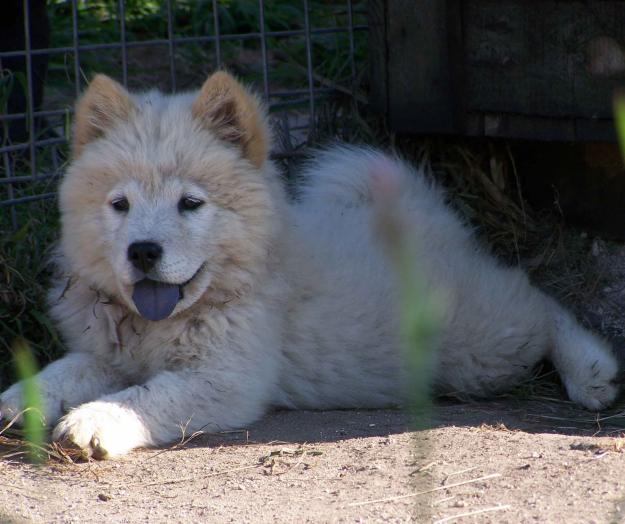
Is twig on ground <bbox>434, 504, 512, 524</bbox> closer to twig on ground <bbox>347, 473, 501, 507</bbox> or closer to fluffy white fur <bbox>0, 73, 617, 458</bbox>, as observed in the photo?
twig on ground <bbox>347, 473, 501, 507</bbox>

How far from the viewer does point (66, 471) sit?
363 cm

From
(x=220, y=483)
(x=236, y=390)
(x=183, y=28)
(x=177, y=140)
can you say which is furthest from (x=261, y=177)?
(x=183, y=28)

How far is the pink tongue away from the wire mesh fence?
1.46 metres

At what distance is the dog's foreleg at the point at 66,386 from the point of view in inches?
160

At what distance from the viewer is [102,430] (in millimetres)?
3713

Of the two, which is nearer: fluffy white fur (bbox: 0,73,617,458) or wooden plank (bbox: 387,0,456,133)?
fluffy white fur (bbox: 0,73,617,458)

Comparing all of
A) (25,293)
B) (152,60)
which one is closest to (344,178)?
(25,293)

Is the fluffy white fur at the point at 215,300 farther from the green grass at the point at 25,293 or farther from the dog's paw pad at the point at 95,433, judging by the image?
the green grass at the point at 25,293

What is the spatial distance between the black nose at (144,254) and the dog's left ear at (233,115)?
1.89ft

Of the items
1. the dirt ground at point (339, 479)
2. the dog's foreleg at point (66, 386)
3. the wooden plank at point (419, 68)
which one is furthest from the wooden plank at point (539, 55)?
the dog's foreleg at point (66, 386)

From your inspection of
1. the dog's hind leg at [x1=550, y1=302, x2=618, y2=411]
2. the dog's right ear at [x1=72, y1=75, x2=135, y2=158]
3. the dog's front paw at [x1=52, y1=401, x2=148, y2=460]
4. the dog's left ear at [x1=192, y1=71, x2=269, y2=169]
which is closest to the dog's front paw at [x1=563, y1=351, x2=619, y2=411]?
the dog's hind leg at [x1=550, y1=302, x2=618, y2=411]

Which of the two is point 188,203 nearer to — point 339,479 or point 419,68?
point 339,479

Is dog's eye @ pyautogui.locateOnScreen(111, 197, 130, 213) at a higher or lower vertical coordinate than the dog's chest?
higher

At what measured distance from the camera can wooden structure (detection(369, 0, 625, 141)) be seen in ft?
16.1
